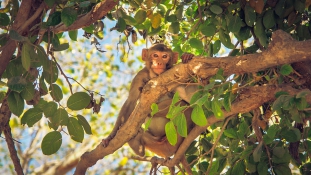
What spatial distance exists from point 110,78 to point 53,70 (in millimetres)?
7839

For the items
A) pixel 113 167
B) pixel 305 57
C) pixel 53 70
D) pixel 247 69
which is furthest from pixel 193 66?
pixel 113 167

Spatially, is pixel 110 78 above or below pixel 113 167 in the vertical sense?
above

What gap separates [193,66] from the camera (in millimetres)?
3918

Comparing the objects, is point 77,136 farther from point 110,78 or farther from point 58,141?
point 110,78

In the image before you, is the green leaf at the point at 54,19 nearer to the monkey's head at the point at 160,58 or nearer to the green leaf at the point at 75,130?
the green leaf at the point at 75,130

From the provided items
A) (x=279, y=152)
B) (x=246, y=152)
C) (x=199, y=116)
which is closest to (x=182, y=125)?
(x=199, y=116)

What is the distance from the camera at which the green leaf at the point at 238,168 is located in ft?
14.7

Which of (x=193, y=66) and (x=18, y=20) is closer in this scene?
(x=193, y=66)

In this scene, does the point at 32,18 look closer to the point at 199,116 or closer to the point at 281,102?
the point at 199,116

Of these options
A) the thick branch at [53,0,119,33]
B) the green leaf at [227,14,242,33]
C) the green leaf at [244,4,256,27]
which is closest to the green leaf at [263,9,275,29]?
the green leaf at [244,4,256,27]

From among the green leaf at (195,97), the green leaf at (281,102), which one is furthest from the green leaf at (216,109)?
the green leaf at (281,102)

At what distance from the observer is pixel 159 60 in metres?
5.66

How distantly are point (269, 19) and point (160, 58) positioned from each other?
146cm

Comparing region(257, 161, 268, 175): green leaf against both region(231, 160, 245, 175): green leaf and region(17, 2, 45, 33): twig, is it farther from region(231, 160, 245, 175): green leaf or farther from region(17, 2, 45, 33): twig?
region(17, 2, 45, 33): twig
